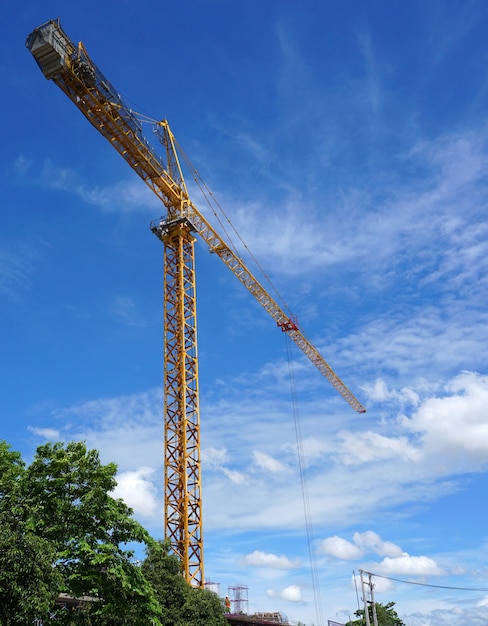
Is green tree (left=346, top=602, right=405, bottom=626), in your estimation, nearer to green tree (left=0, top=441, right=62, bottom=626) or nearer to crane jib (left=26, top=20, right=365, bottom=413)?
crane jib (left=26, top=20, right=365, bottom=413)

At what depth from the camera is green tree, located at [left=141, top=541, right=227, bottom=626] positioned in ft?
136

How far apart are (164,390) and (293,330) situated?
26339 mm

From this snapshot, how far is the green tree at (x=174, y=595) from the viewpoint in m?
41.3

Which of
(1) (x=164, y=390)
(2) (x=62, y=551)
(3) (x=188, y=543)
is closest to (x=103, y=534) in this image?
(2) (x=62, y=551)

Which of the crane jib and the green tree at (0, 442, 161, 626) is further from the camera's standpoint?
the crane jib

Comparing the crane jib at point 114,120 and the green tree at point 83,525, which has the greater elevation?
the crane jib at point 114,120

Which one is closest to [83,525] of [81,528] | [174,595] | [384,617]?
[81,528]

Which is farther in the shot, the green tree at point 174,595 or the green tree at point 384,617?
the green tree at point 384,617

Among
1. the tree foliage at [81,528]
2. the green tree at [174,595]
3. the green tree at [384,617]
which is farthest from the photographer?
the green tree at [384,617]

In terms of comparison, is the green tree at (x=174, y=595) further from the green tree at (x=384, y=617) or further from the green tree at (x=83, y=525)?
the green tree at (x=384, y=617)

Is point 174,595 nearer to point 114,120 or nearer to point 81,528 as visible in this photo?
point 81,528

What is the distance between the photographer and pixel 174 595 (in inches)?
1654

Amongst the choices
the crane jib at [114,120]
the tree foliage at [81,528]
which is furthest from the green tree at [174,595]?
the crane jib at [114,120]

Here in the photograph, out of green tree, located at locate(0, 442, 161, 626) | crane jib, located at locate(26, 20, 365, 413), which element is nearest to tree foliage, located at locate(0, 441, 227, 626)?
green tree, located at locate(0, 442, 161, 626)
